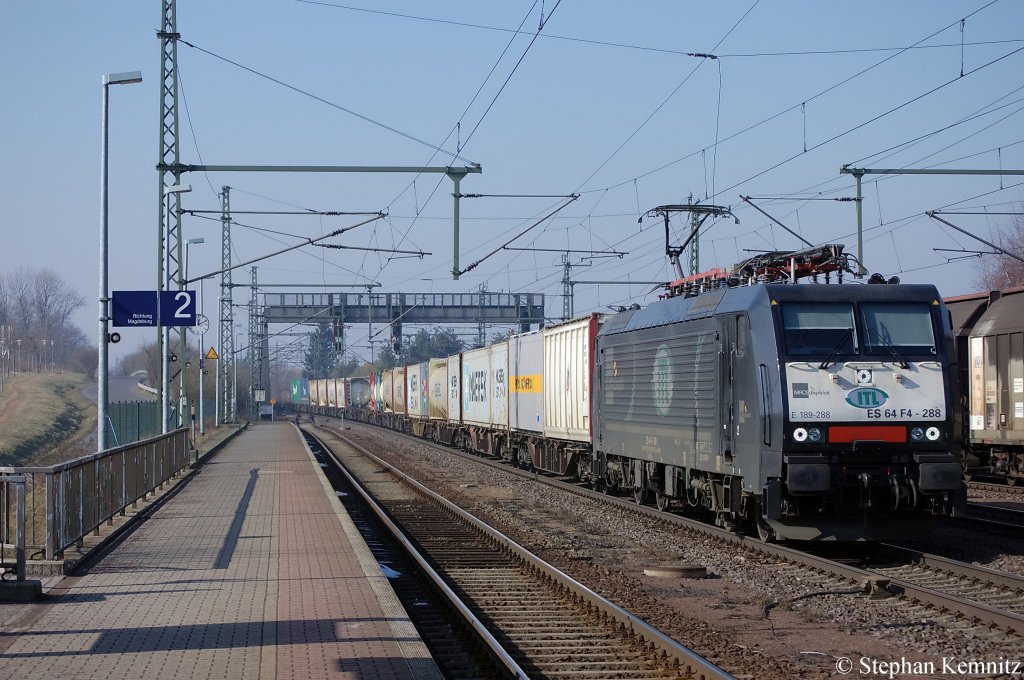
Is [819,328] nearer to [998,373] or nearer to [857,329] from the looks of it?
[857,329]

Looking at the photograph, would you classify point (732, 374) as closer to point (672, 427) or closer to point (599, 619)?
point (672, 427)

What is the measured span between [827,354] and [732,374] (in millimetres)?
1353

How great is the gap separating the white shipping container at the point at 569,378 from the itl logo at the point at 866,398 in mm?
9836

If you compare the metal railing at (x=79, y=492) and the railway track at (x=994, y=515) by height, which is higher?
the metal railing at (x=79, y=492)

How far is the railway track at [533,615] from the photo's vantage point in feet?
27.0

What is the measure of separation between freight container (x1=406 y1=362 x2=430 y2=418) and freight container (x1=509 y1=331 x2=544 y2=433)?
58.4 feet

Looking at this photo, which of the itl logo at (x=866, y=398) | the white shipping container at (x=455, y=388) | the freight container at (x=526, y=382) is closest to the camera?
the itl logo at (x=866, y=398)

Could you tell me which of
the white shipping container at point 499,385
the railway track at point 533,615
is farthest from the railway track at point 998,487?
the white shipping container at point 499,385

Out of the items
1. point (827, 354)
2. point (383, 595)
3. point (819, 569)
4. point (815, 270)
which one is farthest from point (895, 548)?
point (383, 595)

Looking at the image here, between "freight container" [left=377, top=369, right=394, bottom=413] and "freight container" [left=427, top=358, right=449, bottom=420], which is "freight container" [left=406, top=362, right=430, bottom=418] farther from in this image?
"freight container" [left=377, top=369, right=394, bottom=413]

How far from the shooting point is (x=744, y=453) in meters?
12.9

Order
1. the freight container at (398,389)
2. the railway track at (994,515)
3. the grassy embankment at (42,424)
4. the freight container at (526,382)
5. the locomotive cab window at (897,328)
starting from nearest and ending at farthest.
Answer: the locomotive cab window at (897,328)
the railway track at (994,515)
the freight container at (526,382)
the grassy embankment at (42,424)
the freight container at (398,389)

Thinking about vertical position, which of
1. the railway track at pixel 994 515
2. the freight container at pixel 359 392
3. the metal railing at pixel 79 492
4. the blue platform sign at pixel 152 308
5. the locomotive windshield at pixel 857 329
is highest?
the blue platform sign at pixel 152 308

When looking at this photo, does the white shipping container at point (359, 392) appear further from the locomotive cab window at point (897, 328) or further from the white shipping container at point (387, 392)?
the locomotive cab window at point (897, 328)
